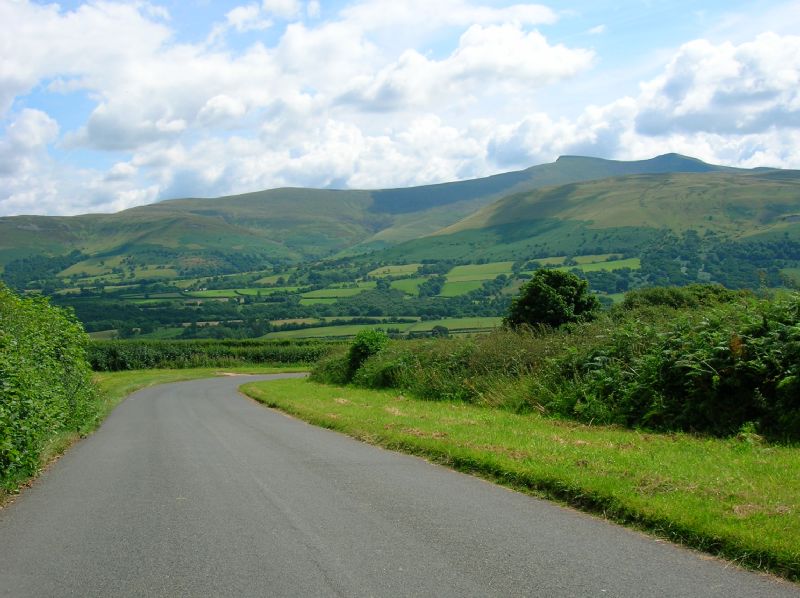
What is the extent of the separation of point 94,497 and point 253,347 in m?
75.4

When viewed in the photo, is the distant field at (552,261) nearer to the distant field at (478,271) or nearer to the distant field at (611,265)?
the distant field at (478,271)

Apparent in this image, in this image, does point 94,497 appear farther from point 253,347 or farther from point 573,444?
point 253,347

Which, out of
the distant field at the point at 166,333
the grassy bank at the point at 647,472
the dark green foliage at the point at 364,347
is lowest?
the distant field at the point at 166,333

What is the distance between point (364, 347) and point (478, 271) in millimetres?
128710

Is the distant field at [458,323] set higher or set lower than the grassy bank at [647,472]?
lower

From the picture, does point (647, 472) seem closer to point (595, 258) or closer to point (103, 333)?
point (103, 333)

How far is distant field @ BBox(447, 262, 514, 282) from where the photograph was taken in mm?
150875

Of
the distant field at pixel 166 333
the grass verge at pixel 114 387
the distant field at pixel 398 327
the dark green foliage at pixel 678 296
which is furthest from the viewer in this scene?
the distant field at pixel 166 333

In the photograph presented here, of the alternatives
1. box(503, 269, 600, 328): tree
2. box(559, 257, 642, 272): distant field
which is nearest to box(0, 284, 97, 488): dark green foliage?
box(503, 269, 600, 328): tree

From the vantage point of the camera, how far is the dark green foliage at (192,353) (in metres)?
78.8

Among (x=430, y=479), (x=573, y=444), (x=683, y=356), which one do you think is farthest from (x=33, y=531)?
(x=683, y=356)

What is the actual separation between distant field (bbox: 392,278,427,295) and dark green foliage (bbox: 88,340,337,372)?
60049 millimetres

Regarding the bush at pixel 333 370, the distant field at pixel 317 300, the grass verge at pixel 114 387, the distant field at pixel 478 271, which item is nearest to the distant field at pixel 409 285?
the distant field at pixel 478 271

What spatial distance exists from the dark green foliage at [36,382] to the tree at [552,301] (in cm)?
2325
